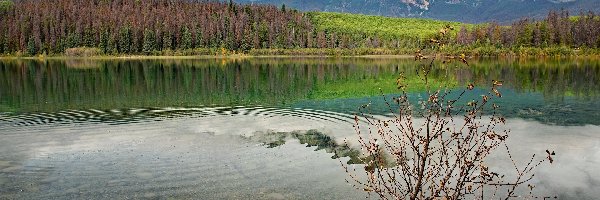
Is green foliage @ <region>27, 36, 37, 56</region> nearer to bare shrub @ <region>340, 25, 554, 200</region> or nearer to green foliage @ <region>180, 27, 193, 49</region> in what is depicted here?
green foliage @ <region>180, 27, 193, 49</region>

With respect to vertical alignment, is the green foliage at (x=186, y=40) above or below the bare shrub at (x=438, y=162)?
above

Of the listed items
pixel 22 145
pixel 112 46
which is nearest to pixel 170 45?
pixel 112 46

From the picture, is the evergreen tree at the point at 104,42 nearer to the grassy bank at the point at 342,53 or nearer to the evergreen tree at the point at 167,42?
the grassy bank at the point at 342,53

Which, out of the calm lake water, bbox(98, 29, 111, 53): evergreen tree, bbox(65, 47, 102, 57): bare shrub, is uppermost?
bbox(98, 29, 111, 53): evergreen tree

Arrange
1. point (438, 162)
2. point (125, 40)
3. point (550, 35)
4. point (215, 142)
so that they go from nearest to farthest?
point (438, 162) < point (215, 142) < point (125, 40) < point (550, 35)

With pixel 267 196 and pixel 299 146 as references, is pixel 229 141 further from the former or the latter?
pixel 267 196

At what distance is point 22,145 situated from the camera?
21.4m

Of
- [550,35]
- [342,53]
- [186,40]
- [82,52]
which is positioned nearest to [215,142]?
[342,53]

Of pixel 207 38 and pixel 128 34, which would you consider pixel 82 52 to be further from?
pixel 207 38

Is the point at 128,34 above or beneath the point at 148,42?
above

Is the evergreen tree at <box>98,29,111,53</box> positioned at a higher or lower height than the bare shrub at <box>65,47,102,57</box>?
higher

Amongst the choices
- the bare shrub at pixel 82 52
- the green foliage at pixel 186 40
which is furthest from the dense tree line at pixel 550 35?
the bare shrub at pixel 82 52

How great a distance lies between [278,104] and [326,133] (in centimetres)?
1148

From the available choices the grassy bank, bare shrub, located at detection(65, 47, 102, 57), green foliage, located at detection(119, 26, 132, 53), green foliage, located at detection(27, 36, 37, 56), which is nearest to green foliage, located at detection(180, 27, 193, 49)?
the grassy bank
